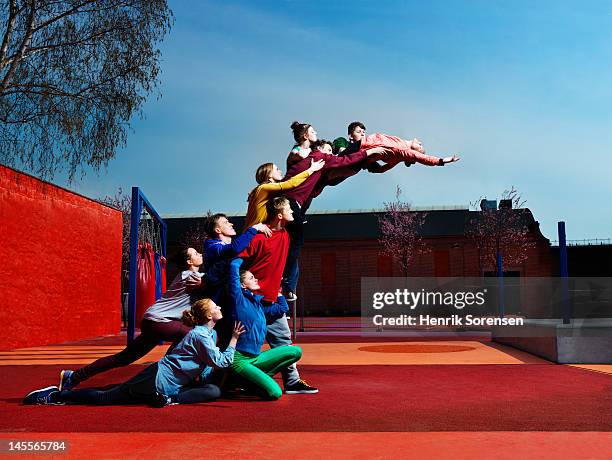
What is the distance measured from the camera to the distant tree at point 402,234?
40.3 m

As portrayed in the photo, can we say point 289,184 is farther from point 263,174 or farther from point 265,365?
point 265,365

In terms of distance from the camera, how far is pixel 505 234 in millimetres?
39000

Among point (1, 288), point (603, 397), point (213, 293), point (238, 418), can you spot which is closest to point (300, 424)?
point (238, 418)

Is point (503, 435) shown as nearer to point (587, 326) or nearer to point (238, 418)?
point (238, 418)

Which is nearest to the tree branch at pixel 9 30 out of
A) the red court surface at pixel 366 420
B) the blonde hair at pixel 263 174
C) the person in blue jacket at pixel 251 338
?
the red court surface at pixel 366 420

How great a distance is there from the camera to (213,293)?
7.11 m

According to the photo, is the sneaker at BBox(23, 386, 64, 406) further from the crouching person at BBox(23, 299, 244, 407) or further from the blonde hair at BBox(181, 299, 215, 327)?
the blonde hair at BBox(181, 299, 215, 327)

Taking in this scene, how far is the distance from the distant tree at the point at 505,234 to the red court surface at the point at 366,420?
1192 inches

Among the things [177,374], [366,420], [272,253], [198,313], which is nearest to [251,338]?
[198,313]

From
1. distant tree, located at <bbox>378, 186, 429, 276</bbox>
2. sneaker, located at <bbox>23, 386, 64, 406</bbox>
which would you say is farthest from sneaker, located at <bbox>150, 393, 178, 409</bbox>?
distant tree, located at <bbox>378, 186, 429, 276</bbox>

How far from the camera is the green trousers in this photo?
6.78 m

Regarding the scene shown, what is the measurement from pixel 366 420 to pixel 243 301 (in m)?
1.97

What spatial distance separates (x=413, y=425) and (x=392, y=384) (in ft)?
9.17

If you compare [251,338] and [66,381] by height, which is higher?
[251,338]
